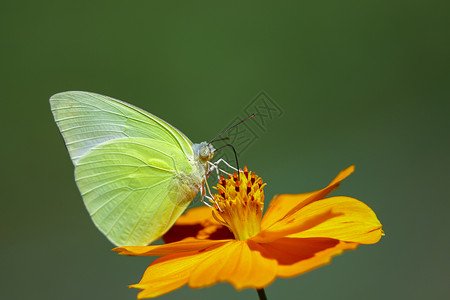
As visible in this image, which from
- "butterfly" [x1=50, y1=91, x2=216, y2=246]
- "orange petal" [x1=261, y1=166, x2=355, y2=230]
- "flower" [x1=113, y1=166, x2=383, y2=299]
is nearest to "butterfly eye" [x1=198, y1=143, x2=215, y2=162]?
"butterfly" [x1=50, y1=91, x2=216, y2=246]

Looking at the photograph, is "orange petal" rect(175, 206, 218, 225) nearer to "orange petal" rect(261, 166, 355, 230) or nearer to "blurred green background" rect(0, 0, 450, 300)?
"orange petal" rect(261, 166, 355, 230)

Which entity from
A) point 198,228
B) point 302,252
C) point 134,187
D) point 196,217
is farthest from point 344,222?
point 134,187

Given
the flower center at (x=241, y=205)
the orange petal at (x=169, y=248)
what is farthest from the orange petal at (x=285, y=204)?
the orange petal at (x=169, y=248)

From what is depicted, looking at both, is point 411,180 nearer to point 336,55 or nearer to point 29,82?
point 336,55

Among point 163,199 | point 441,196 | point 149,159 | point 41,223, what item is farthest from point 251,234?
point 41,223

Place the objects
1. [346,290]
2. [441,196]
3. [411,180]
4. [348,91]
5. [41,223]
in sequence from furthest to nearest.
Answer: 1. [348,91]
2. [41,223]
3. [411,180]
4. [441,196]
5. [346,290]

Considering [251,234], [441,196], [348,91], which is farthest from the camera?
[348,91]

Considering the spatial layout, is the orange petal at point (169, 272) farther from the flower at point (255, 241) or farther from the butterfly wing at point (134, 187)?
the butterfly wing at point (134, 187)
